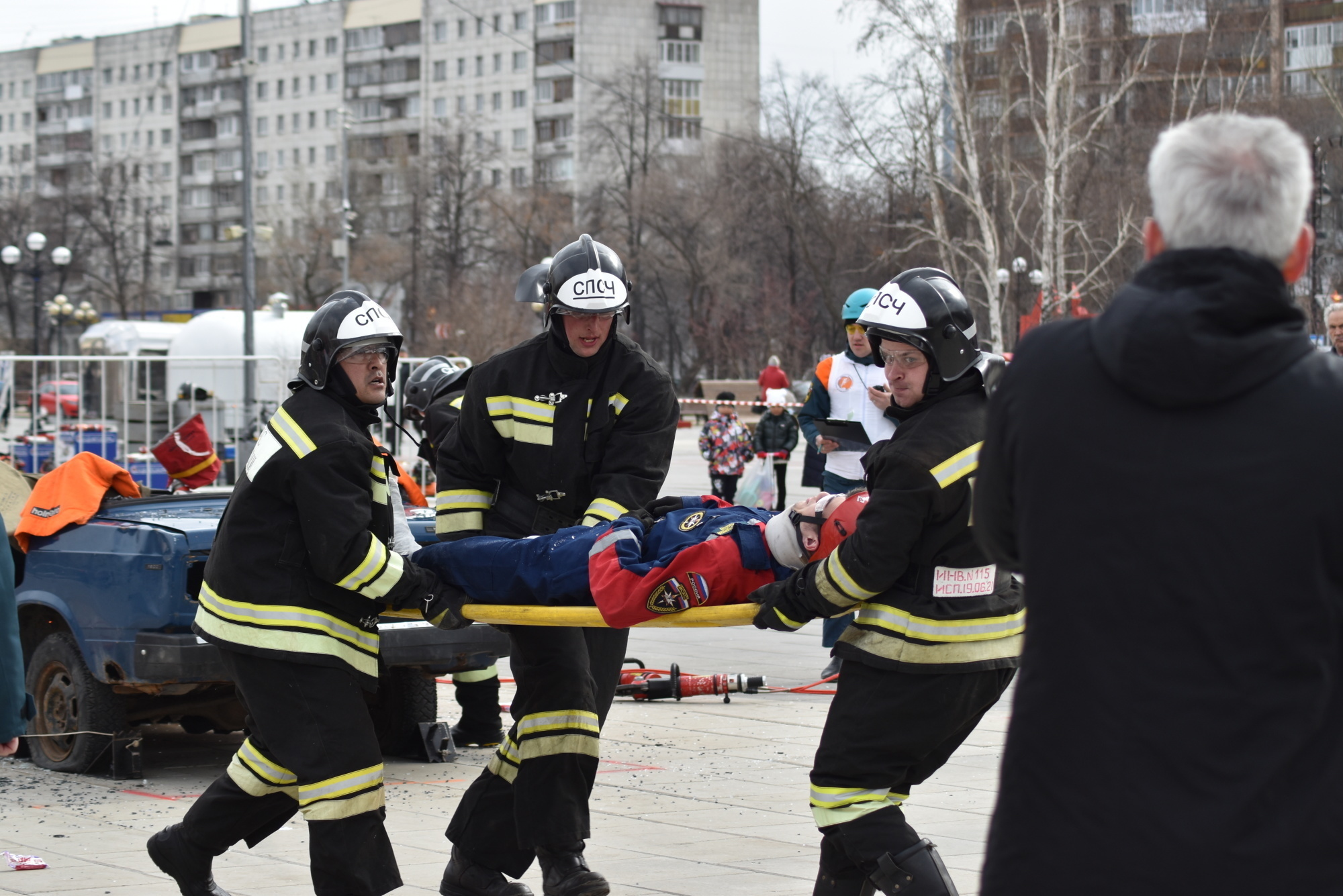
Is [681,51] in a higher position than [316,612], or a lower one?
higher

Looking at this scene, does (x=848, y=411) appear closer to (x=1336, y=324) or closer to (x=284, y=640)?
(x=1336, y=324)

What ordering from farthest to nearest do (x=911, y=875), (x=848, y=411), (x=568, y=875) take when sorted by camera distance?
(x=848, y=411)
(x=568, y=875)
(x=911, y=875)

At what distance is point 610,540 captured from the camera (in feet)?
15.5

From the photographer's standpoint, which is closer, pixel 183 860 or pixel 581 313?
pixel 183 860

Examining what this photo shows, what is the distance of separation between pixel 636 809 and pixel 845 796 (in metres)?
2.67

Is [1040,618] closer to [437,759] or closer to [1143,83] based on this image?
[437,759]

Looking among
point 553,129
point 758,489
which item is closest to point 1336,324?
point 758,489

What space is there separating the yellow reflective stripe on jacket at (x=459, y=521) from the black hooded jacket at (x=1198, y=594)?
3140 millimetres

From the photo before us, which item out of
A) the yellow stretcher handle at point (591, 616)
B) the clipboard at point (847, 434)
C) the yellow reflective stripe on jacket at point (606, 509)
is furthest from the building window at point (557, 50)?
the yellow stretcher handle at point (591, 616)

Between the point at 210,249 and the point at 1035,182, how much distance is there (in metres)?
89.1

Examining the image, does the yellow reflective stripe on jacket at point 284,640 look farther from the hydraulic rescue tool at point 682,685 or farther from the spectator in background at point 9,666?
the hydraulic rescue tool at point 682,685

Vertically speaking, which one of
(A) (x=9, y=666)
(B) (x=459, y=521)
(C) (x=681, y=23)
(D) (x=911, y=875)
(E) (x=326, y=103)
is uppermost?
(C) (x=681, y=23)

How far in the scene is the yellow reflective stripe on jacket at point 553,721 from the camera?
5152 mm

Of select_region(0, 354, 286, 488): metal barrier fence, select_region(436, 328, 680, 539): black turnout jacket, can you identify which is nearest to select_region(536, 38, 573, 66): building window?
select_region(0, 354, 286, 488): metal barrier fence
